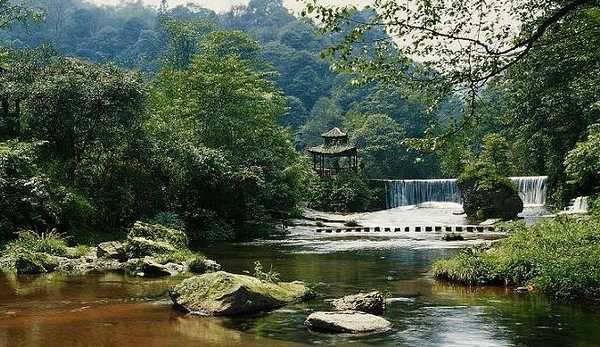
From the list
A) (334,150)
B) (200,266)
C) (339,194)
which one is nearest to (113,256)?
(200,266)

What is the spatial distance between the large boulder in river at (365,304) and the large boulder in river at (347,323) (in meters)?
0.74

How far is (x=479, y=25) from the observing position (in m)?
9.38

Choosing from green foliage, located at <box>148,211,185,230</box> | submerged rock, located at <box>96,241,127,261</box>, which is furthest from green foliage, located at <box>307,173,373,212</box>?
submerged rock, located at <box>96,241,127,261</box>

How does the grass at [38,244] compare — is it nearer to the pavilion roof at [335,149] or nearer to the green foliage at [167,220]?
the green foliage at [167,220]

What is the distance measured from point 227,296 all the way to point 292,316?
120cm

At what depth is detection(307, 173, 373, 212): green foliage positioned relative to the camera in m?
48.2

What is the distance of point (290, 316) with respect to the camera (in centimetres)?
1034

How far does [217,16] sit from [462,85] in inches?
5701

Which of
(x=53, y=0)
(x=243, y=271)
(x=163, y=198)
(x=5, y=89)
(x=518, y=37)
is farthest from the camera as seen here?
(x=53, y=0)

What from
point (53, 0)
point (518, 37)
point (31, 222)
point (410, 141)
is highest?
point (53, 0)

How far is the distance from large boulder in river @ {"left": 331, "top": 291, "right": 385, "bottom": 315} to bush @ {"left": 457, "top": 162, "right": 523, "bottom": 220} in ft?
86.8

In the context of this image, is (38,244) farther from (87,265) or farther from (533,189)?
(533,189)

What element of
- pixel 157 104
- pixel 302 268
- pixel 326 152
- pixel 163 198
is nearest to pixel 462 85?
pixel 302 268

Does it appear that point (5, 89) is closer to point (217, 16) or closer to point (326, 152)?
point (326, 152)
